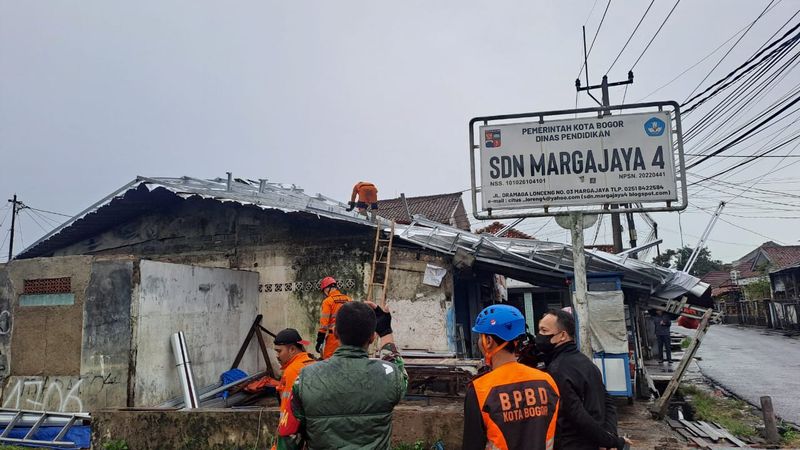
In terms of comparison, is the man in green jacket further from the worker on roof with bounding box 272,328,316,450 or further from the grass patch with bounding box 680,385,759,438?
the grass patch with bounding box 680,385,759,438

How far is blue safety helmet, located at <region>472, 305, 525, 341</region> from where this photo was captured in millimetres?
2549

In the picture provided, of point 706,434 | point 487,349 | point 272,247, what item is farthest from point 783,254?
point 487,349

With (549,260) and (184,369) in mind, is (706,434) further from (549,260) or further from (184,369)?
(184,369)

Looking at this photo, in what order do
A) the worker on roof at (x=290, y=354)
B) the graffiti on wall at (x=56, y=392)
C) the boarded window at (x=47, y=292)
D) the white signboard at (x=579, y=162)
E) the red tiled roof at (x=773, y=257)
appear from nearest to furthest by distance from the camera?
the worker on roof at (x=290, y=354) < the white signboard at (x=579, y=162) < the graffiti on wall at (x=56, y=392) < the boarded window at (x=47, y=292) < the red tiled roof at (x=773, y=257)

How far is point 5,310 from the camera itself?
738 cm

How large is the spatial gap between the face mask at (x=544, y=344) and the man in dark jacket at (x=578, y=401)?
0.08ft

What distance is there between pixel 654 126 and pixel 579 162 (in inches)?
41.4

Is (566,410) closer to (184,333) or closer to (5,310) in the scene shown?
(184,333)

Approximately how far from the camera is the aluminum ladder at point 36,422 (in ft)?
20.5

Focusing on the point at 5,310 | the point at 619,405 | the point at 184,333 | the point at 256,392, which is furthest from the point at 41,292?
the point at 619,405

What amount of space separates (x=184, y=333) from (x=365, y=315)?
6238 mm

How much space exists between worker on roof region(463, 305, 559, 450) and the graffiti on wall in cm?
610

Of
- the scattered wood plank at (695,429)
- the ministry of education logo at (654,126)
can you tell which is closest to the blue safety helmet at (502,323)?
the ministry of education logo at (654,126)

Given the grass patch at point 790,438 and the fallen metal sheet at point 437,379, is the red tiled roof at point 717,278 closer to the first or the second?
the grass patch at point 790,438
